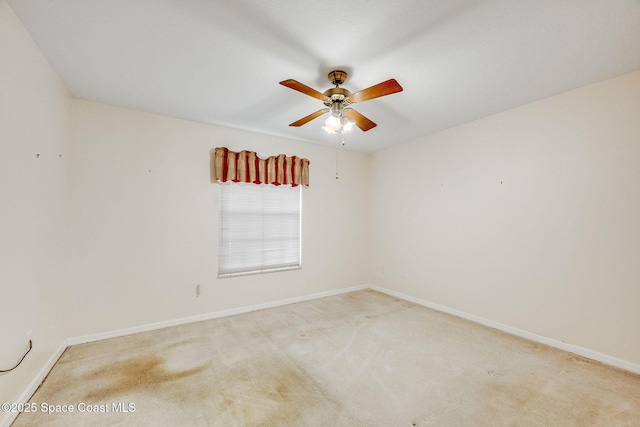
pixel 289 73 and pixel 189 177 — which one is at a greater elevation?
pixel 289 73

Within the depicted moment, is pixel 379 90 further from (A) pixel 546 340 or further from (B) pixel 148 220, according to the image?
(A) pixel 546 340

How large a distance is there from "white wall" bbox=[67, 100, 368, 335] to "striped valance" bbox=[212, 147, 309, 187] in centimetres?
16

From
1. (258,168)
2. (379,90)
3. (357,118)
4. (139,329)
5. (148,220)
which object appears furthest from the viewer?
(258,168)

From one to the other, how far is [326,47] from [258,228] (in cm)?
268

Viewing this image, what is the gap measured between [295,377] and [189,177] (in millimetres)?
2696

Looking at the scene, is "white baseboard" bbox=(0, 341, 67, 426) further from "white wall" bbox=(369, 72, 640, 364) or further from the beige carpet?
"white wall" bbox=(369, 72, 640, 364)

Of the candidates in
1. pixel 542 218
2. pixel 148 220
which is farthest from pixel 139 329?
pixel 542 218

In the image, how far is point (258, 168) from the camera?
388 centimetres

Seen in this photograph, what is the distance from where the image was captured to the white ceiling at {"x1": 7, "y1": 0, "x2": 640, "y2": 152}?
5.39 ft

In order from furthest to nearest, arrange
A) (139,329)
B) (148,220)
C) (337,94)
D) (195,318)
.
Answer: (195,318), (148,220), (139,329), (337,94)

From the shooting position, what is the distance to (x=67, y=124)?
271 cm

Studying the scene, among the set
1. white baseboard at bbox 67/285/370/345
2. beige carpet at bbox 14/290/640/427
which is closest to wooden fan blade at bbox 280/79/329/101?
beige carpet at bbox 14/290/640/427

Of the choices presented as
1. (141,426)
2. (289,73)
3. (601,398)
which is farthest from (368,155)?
(141,426)

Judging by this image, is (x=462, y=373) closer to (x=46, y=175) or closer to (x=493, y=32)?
(x=493, y=32)
